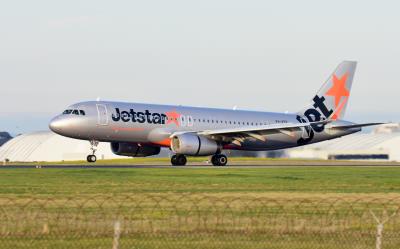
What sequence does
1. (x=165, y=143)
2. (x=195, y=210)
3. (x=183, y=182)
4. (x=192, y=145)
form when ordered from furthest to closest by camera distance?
(x=165, y=143)
(x=192, y=145)
(x=183, y=182)
(x=195, y=210)

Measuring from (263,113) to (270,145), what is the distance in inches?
119

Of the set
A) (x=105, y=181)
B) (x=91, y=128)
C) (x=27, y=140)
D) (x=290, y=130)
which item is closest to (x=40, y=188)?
(x=105, y=181)

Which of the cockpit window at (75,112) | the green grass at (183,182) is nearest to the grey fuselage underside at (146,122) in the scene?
the cockpit window at (75,112)

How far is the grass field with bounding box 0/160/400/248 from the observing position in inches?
885

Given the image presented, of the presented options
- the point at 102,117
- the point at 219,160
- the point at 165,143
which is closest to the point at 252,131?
the point at 219,160

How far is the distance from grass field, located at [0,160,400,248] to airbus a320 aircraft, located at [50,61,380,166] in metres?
16.3

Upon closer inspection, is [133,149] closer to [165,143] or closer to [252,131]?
[165,143]

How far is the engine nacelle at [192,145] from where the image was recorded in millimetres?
68312

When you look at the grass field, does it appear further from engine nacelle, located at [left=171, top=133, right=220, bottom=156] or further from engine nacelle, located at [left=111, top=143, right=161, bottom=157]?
engine nacelle, located at [left=111, top=143, right=161, bottom=157]

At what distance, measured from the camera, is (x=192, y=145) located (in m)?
68.4

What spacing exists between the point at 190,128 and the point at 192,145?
4.25m

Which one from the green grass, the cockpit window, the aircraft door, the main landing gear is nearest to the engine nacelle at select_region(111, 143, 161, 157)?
the main landing gear

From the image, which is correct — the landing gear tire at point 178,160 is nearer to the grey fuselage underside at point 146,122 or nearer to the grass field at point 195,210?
the grey fuselage underside at point 146,122

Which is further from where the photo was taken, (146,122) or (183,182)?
(146,122)
